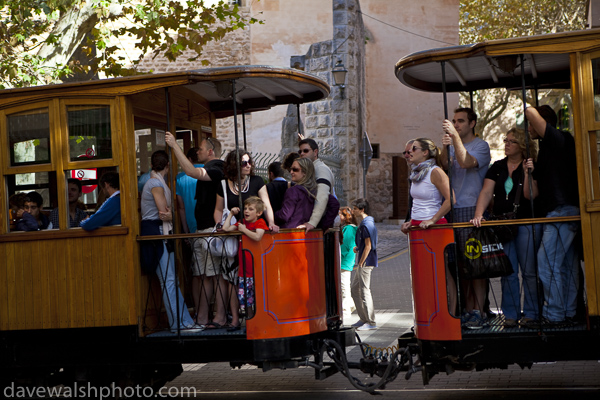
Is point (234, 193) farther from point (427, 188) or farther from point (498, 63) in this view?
point (498, 63)

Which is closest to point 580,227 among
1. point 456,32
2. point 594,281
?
point 594,281

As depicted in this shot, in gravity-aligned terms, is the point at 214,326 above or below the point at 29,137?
below

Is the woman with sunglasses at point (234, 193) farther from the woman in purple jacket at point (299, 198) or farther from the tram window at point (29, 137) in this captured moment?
the tram window at point (29, 137)

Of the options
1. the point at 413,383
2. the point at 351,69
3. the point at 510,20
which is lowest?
the point at 413,383

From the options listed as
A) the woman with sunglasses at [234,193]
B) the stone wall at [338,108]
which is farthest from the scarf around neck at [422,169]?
the stone wall at [338,108]

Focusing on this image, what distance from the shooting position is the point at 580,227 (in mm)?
5777

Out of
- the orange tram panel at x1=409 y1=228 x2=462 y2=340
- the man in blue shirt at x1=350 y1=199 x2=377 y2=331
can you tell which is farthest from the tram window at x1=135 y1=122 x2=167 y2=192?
the man in blue shirt at x1=350 y1=199 x2=377 y2=331

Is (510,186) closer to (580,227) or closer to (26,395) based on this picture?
(580,227)

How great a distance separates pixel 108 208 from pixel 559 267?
3.63 meters

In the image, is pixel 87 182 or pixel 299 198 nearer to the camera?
pixel 299 198

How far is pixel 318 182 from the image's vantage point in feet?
22.5

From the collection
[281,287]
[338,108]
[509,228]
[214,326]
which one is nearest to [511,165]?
[509,228]

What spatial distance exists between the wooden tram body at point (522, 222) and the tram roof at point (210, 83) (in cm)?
108

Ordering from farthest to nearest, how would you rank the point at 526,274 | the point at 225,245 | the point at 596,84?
the point at 225,245, the point at 526,274, the point at 596,84
